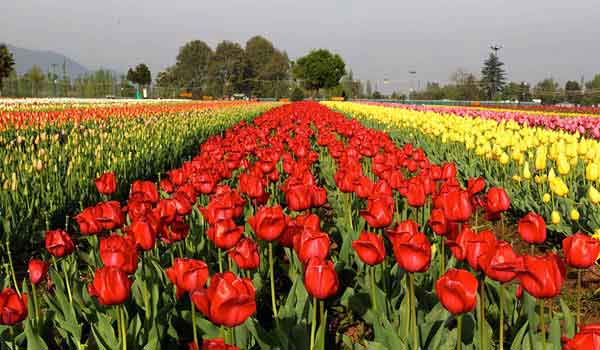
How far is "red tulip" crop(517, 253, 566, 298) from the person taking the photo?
142 centimetres

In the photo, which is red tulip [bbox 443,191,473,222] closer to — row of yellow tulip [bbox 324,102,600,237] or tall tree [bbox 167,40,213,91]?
row of yellow tulip [bbox 324,102,600,237]

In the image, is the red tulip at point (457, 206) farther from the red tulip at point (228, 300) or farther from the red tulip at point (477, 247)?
the red tulip at point (228, 300)

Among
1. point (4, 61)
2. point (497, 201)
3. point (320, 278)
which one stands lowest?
point (320, 278)

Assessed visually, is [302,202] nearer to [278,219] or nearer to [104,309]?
[278,219]

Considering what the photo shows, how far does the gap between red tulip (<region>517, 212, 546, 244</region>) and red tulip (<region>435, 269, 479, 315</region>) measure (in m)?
0.62

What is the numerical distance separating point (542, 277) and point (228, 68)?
101 metres

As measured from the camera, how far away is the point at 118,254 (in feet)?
5.86

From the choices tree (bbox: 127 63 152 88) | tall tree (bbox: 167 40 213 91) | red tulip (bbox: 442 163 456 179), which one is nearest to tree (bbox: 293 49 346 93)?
tree (bbox: 127 63 152 88)

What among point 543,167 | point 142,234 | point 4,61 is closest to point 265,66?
point 4,61

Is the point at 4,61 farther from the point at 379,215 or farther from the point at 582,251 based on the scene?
the point at 582,251

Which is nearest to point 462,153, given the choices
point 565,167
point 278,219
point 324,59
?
point 565,167

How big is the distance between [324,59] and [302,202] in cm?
6914

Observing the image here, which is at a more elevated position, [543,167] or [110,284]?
[543,167]

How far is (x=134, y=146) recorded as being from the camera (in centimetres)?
704
